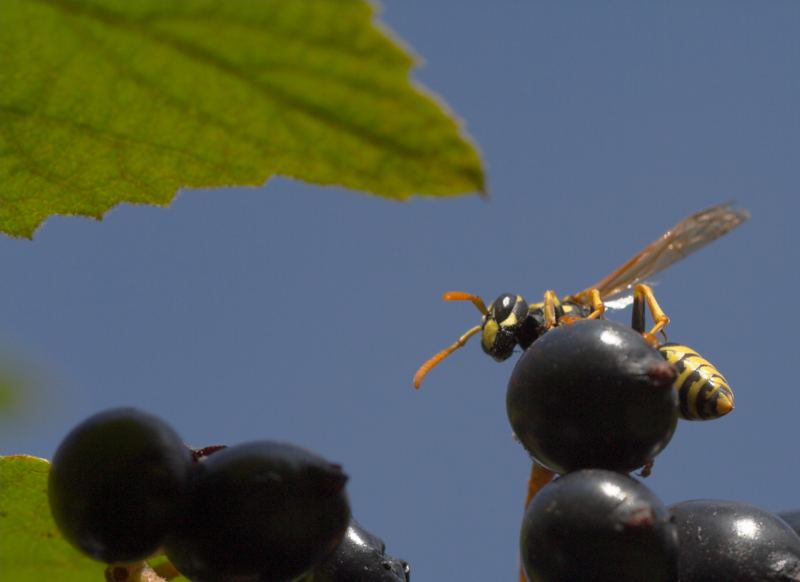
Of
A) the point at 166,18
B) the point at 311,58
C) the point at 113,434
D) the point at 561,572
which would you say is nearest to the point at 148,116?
the point at 166,18

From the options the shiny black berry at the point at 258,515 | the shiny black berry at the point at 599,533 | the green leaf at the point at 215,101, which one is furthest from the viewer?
the shiny black berry at the point at 599,533

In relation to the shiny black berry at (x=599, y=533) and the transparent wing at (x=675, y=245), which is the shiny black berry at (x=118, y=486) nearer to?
the shiny black berry at (x=599, y=533)

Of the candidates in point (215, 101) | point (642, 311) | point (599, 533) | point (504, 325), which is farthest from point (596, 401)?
point (504, 325)

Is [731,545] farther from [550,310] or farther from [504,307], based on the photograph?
[504,307]

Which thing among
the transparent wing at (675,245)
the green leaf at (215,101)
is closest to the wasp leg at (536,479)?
the green leaf at (215,101)

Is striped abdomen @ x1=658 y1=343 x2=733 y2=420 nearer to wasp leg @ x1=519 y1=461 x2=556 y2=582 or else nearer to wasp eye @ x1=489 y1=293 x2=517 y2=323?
wasp eye @ x1=489 y1=293 x2=517 y2=323
